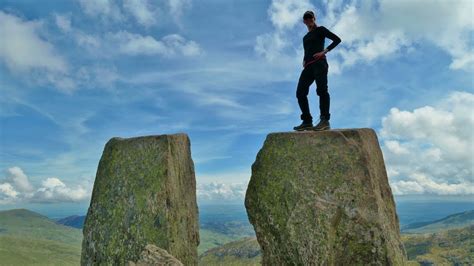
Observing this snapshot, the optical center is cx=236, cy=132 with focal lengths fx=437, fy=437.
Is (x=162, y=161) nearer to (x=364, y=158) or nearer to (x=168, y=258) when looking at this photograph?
(x=168, y=258)

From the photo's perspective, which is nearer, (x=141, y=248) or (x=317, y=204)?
(x=317, y=204)

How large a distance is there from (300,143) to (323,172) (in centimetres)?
189

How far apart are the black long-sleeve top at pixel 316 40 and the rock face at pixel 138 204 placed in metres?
8.27

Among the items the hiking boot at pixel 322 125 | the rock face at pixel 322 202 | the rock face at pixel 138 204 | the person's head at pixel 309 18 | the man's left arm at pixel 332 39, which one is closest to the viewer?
the rock face at pixel 322 202

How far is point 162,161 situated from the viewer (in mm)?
22156

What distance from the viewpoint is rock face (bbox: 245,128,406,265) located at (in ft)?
61.3

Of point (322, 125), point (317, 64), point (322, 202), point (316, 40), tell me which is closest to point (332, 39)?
point (316, 40)

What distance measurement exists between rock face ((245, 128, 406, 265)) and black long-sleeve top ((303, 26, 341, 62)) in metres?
4.37

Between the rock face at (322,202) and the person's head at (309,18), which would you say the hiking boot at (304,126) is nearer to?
the rock face at (322,202)

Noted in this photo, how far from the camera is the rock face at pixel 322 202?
18.7m

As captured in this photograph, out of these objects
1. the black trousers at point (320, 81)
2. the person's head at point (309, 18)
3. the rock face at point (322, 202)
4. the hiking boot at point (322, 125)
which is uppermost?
the person's head at point (309, 18)

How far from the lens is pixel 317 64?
72.5 feet

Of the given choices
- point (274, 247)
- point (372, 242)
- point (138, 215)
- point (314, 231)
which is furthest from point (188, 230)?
point (372, 242)

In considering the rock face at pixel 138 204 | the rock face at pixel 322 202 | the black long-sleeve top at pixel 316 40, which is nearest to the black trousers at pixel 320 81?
the black long-sleeve top at pixel 316 40
